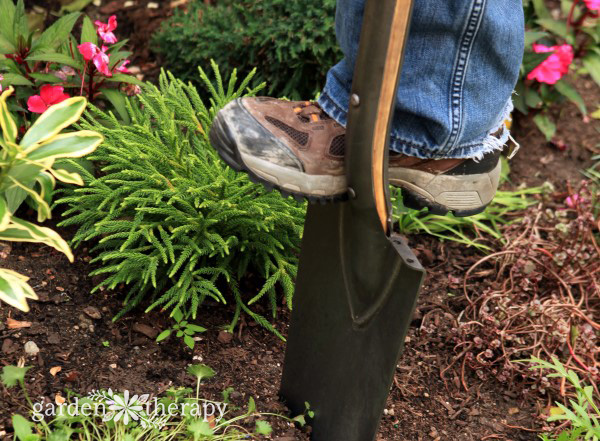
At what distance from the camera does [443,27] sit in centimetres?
167

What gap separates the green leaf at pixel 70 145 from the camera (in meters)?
1.59


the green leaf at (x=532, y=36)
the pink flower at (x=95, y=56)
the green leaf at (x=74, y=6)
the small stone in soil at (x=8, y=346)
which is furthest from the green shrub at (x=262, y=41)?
the small stone in soil at (x=8, y=346)

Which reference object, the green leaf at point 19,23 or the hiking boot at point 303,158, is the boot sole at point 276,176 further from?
the green leaf at point 19,23

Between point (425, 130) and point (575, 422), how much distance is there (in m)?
0.86

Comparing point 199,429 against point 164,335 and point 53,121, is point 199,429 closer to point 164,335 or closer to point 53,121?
point 164,335

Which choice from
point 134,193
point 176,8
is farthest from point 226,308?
point 176,8

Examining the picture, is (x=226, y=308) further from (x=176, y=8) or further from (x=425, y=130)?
(x=176, y=8)

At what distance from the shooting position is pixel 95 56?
2.47 metres

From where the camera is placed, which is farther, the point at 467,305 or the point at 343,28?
the point at 467,305

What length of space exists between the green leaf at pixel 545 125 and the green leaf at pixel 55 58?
2090 millimetres

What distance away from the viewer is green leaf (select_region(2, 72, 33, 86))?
2.48 m

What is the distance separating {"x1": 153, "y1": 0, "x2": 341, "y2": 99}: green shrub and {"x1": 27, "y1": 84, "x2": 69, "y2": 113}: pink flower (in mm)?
743

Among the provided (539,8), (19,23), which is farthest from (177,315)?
(539,8)

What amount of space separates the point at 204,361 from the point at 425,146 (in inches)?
37.4
